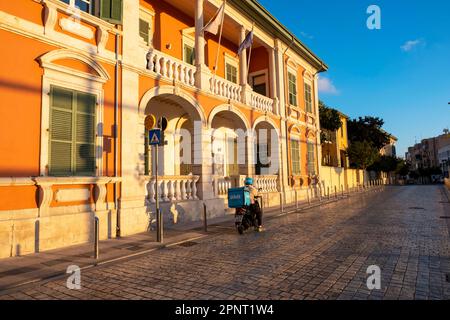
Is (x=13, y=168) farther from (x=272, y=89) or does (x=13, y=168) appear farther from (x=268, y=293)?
(x=272, y=89)

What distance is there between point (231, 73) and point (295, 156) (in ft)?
21.5

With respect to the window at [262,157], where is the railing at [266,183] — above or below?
below

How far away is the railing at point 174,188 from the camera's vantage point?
9.22 m

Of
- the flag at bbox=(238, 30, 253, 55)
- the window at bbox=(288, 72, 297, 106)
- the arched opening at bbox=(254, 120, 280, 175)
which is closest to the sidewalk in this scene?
the flag at bbox=(238, 30, 253, 55)

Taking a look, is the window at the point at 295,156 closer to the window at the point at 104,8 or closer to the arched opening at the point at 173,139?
the arched opening at the point at 173,139

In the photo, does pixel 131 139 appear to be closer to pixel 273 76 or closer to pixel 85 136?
pixel 85 136

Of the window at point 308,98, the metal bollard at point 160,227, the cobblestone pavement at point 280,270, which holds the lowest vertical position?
the cobblestone pavement at point 280,270

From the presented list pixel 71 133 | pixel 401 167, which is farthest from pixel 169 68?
pixel 401 167

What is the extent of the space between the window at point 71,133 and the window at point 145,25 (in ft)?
14.9

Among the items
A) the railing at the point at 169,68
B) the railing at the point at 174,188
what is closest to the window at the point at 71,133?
the railing at the point at 174,188

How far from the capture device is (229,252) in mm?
6102

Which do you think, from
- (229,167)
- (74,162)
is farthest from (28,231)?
(229,167)

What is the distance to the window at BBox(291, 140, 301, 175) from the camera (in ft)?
58.2
